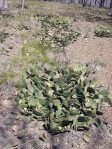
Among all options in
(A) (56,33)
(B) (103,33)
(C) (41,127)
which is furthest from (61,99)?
(B) (103,33)

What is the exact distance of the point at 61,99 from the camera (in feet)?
21.8

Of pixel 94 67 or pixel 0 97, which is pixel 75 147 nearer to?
pixel 0 97

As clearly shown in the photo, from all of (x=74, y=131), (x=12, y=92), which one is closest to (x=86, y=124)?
(x=74, y=131)

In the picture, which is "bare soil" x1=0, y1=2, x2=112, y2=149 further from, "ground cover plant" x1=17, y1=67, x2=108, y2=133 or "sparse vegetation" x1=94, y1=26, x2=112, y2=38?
"sparse vegetation" x1=94, y1=26, x2=112, y2=38

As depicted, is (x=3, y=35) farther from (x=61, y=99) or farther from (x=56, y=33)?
(x=61, y=99)

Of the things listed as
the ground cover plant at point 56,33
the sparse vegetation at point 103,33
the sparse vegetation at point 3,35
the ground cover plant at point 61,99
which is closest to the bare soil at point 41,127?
the ground cover plant at point 61,99

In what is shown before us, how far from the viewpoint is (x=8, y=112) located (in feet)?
21.5

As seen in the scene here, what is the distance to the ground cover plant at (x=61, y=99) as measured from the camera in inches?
243

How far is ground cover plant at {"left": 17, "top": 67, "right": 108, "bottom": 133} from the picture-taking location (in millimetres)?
6172

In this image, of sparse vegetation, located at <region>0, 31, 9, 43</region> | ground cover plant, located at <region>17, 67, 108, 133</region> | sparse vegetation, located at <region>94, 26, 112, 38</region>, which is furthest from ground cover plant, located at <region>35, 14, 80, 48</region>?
ground cover plant, located at <region>17, 67, 108, 133</region>

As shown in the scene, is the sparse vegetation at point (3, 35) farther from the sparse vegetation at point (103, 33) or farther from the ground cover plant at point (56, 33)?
the sparse vegetation at point (103, 33)

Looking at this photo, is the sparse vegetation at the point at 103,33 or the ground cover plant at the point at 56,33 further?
the sparse vegetation at the point at 103,33

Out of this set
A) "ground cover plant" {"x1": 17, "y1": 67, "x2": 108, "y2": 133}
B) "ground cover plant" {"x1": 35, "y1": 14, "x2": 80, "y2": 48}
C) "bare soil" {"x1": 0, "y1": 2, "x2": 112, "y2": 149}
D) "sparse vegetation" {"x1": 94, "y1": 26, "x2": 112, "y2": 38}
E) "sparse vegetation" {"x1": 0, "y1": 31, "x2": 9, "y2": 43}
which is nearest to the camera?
"bare soil" {"x1": 0, "y1": 2, "x2": 112, "y2": 149}

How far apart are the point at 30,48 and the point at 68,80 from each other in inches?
79.9
